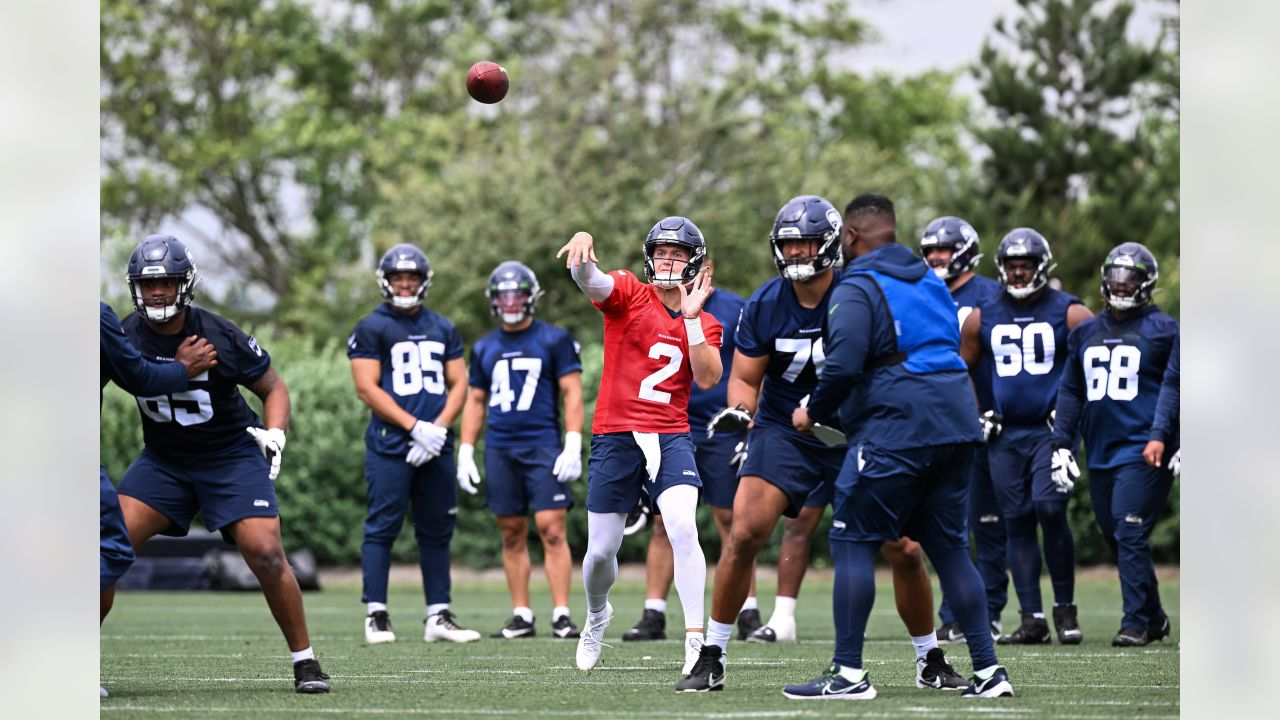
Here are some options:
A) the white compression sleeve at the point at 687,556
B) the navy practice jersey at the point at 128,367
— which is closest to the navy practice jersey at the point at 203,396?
the navy practice jersey at the point at 128,367

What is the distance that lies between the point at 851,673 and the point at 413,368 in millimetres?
5266

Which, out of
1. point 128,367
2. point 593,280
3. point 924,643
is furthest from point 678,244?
point 128,367

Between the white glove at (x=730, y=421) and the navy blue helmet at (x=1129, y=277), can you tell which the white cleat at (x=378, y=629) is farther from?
the navy blue helmet at (x=1129, y=277)

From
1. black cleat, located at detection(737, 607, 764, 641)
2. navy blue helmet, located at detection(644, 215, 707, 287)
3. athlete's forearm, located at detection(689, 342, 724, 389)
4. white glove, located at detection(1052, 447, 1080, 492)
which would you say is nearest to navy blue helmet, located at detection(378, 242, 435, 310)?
black cleat, located at detection(737, 607, 764, 641)

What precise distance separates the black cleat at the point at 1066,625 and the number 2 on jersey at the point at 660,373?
3.48 meters

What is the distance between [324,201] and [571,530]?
1870cm

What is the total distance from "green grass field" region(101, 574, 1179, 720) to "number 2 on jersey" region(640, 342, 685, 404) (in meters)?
1.31

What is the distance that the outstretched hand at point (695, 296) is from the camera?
7.46 m

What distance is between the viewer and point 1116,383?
33.5 ft

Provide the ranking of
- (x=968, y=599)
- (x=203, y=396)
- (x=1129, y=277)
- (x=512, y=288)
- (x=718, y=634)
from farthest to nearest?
(x=512, y=288) → (x=1129, y=277) → (x=203, y=396) → (x=718, y=634) → (x=968, y=599)

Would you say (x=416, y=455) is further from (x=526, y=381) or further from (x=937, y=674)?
(x=937, y=674)

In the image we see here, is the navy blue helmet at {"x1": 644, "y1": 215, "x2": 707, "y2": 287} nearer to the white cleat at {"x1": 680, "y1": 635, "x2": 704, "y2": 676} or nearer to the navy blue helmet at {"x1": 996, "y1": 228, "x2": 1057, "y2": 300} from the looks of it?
the white cleat at {"x1": 680, "y1": 635, "x2": 704, "y2": 676}
